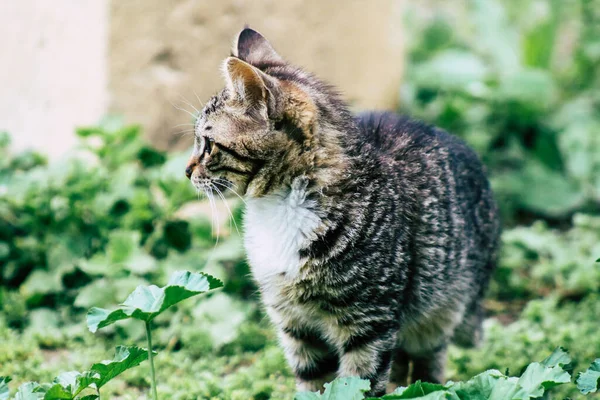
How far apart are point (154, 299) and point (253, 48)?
1295mm

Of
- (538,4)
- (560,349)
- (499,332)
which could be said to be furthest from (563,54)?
(560,349)

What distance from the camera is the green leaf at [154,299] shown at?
2.48m

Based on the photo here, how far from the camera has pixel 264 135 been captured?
9.37 feet

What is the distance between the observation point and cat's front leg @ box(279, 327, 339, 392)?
124 inches

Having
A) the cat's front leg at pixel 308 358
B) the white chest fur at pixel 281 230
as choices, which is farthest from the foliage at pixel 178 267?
the white chest fur at pixel 281 230

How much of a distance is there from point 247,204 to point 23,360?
158cm

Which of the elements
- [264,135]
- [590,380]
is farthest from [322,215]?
[590,380]

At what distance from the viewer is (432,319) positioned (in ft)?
11.1

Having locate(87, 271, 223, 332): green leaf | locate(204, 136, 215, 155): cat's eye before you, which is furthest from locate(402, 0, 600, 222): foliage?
locate(87, 271, 223, 332): green leaf

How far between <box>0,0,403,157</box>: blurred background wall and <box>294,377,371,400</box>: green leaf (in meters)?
2.82

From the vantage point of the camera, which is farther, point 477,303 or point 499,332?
point 499,332

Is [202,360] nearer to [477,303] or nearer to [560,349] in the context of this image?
[477,303]

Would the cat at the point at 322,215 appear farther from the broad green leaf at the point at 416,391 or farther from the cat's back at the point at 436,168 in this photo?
the broad green leaf at the point at 416,391

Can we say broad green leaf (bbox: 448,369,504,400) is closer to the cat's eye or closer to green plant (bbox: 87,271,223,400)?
green plant (bbox: 87,271,223,400)
